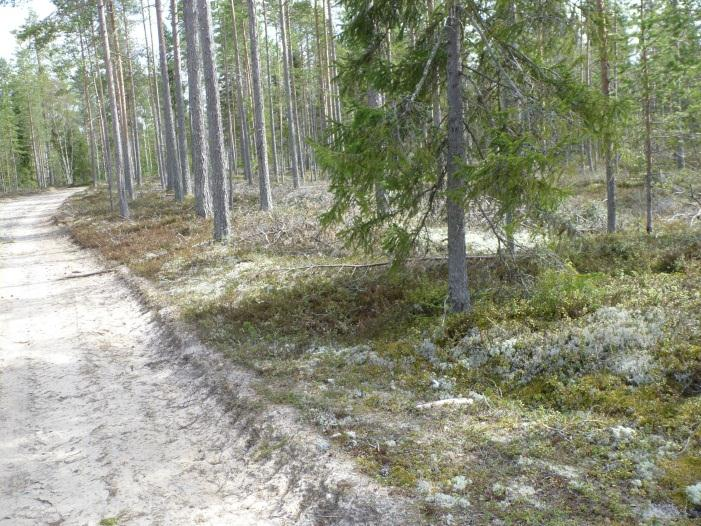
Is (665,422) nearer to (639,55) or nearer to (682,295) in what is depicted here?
(682,295)

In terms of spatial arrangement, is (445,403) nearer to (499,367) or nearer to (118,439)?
(499,367)

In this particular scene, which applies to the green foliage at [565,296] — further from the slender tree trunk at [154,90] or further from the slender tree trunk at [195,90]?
the slender tree trunk at [154,90]

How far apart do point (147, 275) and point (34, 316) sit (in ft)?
9.79

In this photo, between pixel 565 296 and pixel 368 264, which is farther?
pixel 368 264

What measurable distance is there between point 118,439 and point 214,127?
39.0 feet

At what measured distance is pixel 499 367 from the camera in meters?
6.59

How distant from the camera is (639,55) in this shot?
1413cm

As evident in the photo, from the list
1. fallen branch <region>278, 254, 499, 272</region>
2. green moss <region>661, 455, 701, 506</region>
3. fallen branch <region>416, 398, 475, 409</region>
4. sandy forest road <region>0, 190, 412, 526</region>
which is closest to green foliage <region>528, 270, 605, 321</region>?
fallen branch <region>416, 398, 475, 409</region>

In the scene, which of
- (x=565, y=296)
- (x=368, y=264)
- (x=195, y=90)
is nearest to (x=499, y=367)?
(x=565, y=296)

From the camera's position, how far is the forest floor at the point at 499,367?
4.38 metres

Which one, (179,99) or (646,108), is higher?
(179,99)

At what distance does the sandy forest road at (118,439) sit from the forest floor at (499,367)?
788 mm

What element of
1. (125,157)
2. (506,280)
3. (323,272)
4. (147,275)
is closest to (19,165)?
(125,157)

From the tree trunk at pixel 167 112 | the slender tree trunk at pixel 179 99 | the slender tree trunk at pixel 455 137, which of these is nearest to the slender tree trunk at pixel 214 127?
the slender tree trunk at pixel 455 137
